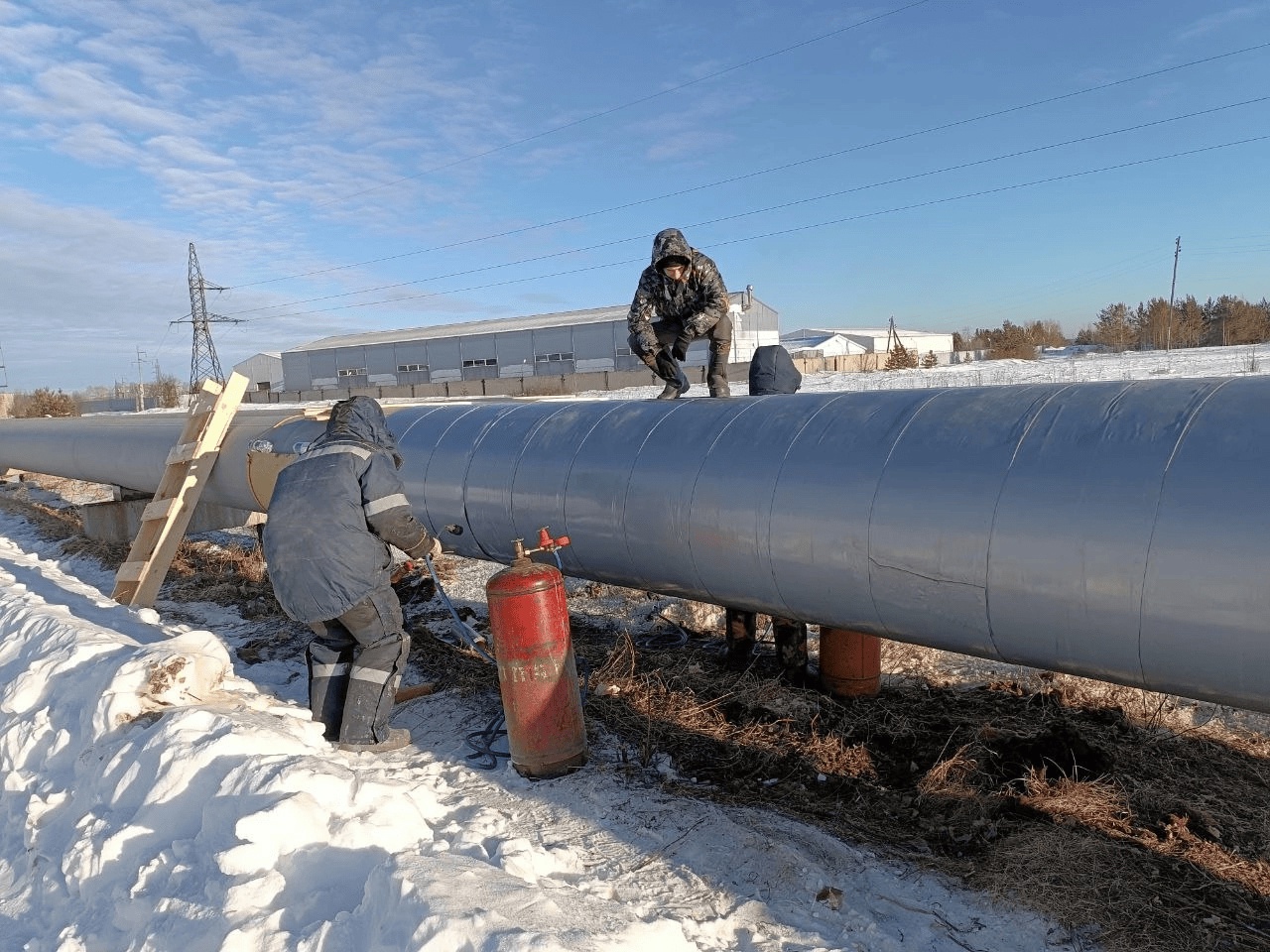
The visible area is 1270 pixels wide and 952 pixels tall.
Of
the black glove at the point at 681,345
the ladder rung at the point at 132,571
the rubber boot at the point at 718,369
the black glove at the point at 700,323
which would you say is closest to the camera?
the rubber boot at the point at 718,369

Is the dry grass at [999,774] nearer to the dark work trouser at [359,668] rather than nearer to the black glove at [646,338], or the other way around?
the dark work trouser at [359,668]

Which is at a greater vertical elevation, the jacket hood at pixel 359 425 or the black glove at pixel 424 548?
the jacket hood at pixel 359 425

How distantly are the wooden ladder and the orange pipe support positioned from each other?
17.6 feet

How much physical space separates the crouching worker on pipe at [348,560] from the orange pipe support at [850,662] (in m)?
2.21

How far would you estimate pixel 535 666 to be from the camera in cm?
406

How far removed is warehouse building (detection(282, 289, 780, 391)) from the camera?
43.4 meters

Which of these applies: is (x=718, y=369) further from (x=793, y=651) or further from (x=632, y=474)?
(x=793, y=651)

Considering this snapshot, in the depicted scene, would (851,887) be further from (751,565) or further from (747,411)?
(747,411)

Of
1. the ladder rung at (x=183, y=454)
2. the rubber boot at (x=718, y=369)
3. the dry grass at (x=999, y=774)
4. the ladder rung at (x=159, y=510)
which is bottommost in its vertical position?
the dry grass at (x=999, y=774)

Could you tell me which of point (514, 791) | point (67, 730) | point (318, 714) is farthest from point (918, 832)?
point (67, 730)

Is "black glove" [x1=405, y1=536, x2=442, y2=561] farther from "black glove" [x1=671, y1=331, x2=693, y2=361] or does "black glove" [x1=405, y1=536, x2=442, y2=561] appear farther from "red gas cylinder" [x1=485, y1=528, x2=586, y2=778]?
"black glove" [x1=671, y1=331, x2=693, y2=361]

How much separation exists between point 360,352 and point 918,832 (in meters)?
49.9

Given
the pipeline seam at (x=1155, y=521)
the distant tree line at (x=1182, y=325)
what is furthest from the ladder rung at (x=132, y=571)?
the distant tree line at (x=1182, y=325)

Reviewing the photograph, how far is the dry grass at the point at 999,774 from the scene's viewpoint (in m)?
3.06
